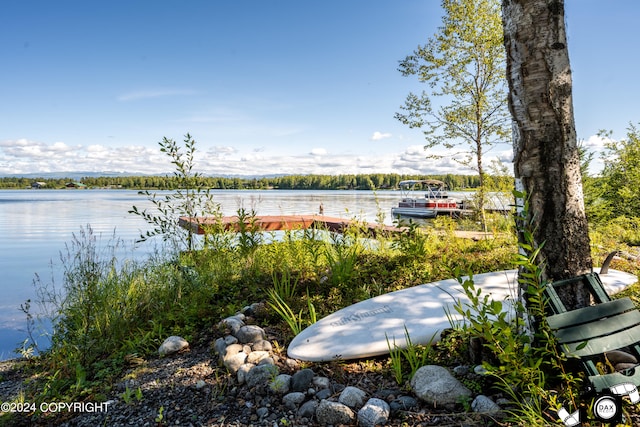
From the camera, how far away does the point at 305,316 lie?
3.72 metres

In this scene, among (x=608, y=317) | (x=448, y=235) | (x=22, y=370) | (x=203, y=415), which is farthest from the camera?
(x=448, y=235)

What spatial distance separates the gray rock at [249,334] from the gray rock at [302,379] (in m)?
0.69

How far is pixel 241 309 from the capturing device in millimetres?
3984

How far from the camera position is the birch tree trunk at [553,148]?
227 centimetres

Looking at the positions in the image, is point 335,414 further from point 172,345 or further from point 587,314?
point 172,345

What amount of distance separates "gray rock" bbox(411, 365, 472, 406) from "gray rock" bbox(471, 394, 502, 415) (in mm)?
Result: 81

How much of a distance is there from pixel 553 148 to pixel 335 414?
195cm

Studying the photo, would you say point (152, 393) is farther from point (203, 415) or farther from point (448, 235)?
point (448, 235)

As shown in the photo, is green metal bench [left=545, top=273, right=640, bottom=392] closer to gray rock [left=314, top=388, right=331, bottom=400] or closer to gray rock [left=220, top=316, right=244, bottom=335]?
gray rock [left=314, top=388, right=331, bottom=400]

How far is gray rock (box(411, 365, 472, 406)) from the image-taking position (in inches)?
89.2

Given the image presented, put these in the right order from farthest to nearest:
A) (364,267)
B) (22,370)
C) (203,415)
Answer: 1. (364,267)
2. (22,370)
3. (203,415)

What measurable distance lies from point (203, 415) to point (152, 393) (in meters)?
0.54

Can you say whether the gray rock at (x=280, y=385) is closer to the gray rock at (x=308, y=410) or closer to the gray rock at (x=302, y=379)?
the gray rock at (x=302, y=379)

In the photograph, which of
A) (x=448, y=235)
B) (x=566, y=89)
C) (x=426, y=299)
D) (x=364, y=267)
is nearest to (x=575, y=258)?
(x=566, y=89)
